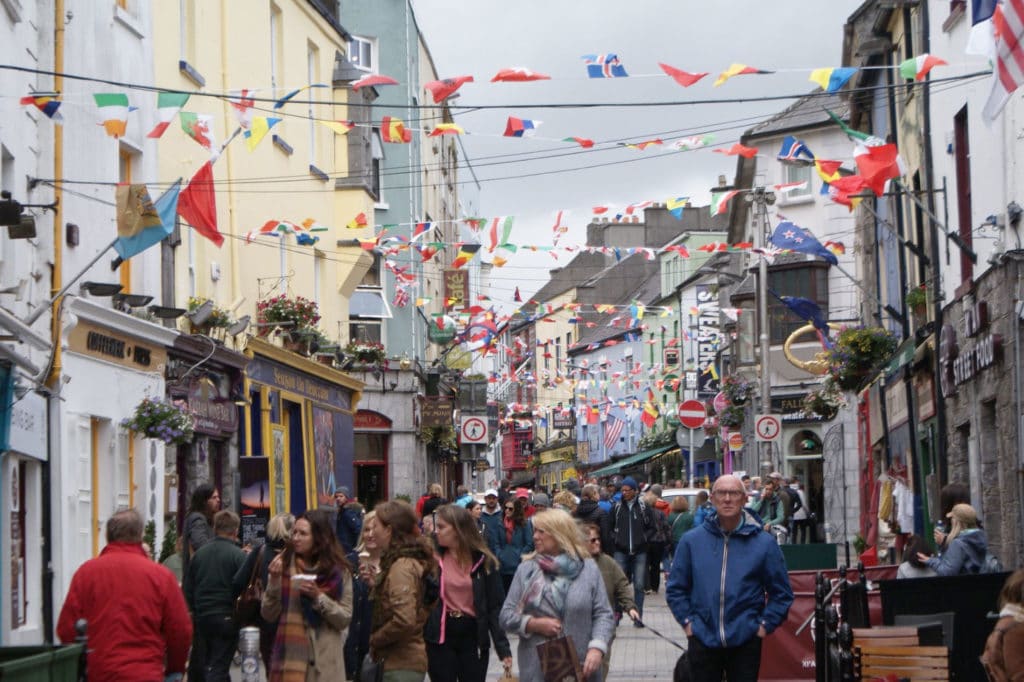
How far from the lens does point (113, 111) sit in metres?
16.2

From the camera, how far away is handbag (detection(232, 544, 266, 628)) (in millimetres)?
11281

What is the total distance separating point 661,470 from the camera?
77.9 m

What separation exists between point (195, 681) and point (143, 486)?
7.05 meters

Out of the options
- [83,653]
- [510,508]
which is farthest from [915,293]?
[83,653]

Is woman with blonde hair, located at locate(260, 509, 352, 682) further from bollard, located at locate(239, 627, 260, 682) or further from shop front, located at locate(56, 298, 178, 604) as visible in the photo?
shop front, located at locate(56, 298, 178, 604)

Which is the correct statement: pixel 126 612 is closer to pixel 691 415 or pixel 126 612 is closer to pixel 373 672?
pixel 373 672

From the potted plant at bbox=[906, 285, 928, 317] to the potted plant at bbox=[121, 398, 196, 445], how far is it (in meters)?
10.9

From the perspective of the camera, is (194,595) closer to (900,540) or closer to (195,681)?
(195,681)

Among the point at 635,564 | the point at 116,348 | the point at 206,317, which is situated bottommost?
the point at 635,564

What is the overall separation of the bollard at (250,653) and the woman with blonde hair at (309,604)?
0.50m

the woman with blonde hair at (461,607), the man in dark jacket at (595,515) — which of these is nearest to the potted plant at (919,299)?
the man in dark jacket at (595,515)

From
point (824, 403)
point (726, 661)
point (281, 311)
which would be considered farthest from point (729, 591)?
point (824, 403)

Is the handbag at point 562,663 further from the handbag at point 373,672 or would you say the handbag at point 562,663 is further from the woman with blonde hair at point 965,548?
the woman with blonde hair at point 965,548

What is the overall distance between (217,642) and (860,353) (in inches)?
672
